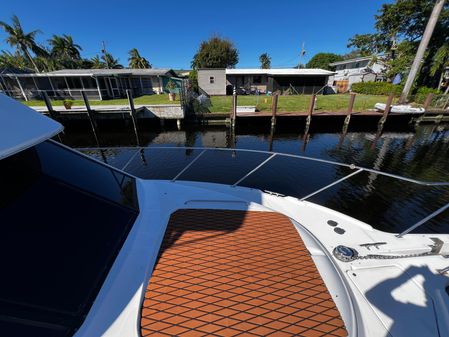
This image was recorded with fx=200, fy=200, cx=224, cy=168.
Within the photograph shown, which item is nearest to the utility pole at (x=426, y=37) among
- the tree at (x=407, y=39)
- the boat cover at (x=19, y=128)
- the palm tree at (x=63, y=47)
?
the tree at (x=407, y=39)

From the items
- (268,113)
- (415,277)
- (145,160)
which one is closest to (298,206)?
(415,277)

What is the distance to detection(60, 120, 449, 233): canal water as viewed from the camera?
245 inches

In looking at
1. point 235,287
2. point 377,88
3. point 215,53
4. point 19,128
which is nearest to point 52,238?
point 19,128

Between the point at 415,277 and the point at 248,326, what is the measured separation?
1671 mm

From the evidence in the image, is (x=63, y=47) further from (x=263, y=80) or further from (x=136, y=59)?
(x=263, y=80)

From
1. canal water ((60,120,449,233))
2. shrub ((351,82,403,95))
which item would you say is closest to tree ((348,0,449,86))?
shrub ((351,82,403,95))

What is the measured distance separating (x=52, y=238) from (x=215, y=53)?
3840 cm

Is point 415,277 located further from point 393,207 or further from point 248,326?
point 393,207

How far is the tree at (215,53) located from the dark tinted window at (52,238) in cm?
3751

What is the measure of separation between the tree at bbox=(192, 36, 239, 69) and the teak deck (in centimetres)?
3784

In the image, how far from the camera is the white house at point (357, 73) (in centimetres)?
3116

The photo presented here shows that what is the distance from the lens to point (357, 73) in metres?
33.4

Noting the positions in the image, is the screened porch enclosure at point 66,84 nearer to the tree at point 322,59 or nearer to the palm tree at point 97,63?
the palm tree at point 97,63

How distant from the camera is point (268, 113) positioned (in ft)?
47.8
